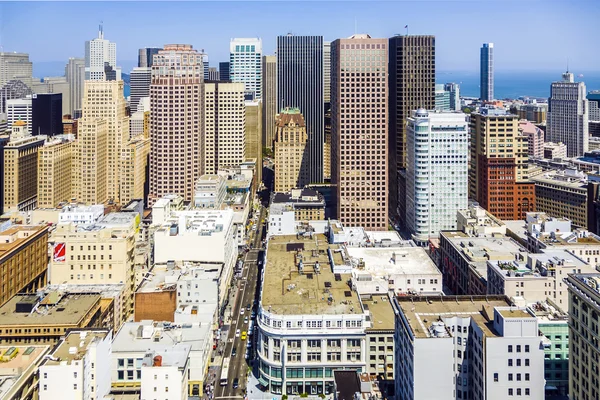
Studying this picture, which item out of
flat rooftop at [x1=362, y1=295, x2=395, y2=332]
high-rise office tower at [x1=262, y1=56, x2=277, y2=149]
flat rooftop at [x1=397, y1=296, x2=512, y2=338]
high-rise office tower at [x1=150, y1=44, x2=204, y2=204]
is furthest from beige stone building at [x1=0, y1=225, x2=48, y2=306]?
high-rise office tower at [x1=262, y1=56, x2=277, y2=149]

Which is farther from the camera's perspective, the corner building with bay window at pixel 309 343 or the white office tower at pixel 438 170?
the white office tower at pixel 438 170

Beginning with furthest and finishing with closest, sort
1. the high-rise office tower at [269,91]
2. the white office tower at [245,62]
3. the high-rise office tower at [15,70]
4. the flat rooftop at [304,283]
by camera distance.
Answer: the white office tower at [245,62] → the high-rise office tower at [269,91] → the high-rise office tower at [15,70] → the flat rooftop at [304,283]

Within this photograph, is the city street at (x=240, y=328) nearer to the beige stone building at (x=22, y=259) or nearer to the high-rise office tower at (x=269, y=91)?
the beige stone building at (x=22, y=259)

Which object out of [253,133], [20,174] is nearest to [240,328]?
[20,174]

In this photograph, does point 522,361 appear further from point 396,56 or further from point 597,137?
point 597,137

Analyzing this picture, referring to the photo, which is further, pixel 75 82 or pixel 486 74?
pixel 486 74

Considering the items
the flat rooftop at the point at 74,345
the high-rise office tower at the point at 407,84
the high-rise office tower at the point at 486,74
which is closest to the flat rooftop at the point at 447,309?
the flat rooftop at the point at 74,345

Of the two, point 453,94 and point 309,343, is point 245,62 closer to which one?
point 453,94
